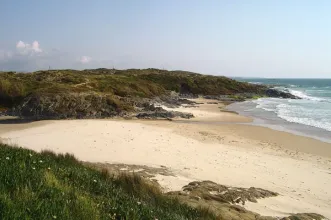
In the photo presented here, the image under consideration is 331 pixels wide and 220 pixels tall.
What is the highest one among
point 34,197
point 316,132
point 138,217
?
point 34,197

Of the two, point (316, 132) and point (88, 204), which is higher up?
point (88, 204)

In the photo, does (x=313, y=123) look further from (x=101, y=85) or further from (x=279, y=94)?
(x=279, y=94)

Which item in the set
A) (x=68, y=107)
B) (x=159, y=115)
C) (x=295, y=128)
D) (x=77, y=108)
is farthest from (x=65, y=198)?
(x=295, y=128)

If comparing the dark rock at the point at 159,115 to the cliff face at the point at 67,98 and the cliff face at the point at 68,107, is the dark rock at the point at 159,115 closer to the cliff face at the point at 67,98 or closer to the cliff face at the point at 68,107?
the cliff face at the point at 67,98

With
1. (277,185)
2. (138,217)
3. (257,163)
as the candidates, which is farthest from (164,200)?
(257,163)

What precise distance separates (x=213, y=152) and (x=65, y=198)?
11.2 meters

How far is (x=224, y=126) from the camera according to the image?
25234mm

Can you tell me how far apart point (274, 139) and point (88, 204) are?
58.1 ft

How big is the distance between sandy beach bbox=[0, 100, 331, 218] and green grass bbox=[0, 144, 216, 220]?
2751 mm

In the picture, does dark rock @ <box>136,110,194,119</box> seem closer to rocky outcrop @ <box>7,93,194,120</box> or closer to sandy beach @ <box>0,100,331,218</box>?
rocky outcrop @ <box>7,93,194,120</box>

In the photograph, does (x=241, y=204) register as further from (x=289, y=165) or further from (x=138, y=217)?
(x=289, y=165)

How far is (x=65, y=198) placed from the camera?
15.4ft

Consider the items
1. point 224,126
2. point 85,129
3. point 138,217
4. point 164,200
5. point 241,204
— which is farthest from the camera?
point 224,126

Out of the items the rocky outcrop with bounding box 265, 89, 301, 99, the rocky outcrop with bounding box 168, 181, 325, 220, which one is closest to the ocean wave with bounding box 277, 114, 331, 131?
the rocky outcrop with bounding box 168, 181, 325, 220
